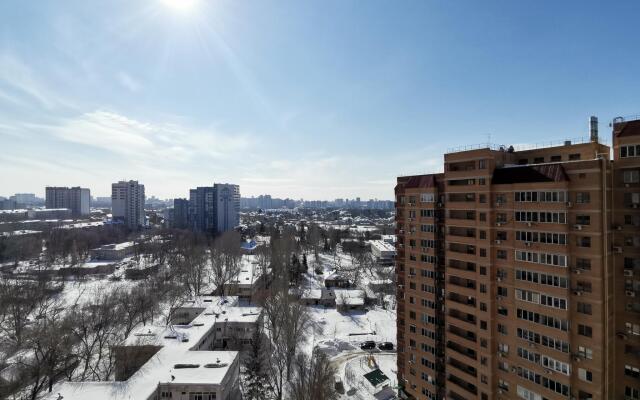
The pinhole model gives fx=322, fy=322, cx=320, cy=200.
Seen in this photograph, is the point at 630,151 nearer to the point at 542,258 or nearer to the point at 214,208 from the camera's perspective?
the point at 542,258

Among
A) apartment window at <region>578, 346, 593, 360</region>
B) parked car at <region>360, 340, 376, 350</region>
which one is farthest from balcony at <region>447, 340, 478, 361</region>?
parked car at <region>360, 340, 376, 350</region>

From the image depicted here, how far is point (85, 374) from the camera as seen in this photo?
2284 cm

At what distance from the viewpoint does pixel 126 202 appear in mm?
97000

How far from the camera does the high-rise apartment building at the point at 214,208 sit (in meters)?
90.0

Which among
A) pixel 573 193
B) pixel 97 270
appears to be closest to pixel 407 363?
pixel 573 193

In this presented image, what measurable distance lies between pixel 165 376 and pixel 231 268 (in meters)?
27.8

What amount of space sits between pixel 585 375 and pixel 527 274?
4.03 metres

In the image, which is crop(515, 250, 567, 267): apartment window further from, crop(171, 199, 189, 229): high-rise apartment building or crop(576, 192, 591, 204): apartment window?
crop(171, 199, 189, 229): high-rise apartment building

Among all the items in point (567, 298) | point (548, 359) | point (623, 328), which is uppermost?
point (567, 298)

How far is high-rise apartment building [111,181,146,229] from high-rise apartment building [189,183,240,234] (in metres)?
Result: 20.5

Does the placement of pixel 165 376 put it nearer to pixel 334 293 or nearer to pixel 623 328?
pixel 623 328

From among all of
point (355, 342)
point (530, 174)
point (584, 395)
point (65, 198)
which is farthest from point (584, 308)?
point (65, 198)

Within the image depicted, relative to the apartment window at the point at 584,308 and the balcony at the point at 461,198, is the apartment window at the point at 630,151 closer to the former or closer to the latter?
the balcony at the point at 461,198

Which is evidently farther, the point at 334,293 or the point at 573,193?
the point at 334,293
